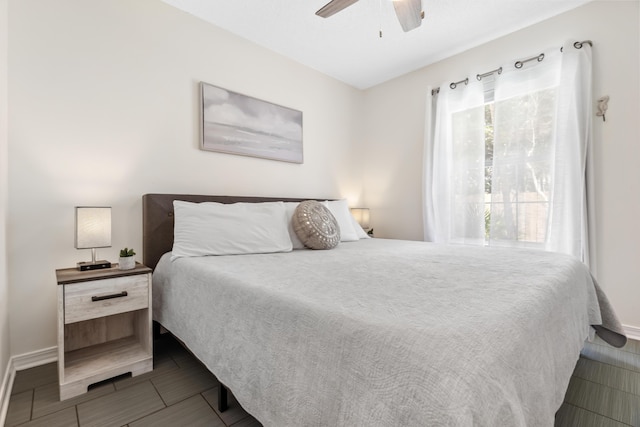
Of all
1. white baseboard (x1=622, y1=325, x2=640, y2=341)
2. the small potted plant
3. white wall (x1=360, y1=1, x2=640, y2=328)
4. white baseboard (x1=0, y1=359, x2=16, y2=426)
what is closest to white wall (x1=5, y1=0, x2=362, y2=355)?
white baseboard (x1=0, y1=359, x2=16, y2=426)

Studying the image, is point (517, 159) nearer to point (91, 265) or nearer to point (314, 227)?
point (314, 227)

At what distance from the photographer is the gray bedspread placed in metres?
0.61

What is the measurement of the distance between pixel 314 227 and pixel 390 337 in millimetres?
1636

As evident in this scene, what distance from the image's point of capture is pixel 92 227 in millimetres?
1740

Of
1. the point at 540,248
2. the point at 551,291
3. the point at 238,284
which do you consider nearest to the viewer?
the point at 551,291

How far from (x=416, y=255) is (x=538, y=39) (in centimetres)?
234

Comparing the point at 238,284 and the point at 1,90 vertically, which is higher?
the point at 1,90

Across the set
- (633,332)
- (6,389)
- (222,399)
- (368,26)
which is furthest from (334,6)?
(633,332)

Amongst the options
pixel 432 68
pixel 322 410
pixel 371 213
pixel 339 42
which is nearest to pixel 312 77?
pixel 339 42

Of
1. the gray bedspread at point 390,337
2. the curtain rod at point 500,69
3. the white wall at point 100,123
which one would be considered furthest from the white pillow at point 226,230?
the curtain rod at point 500,69

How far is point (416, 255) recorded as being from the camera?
6.23 feet

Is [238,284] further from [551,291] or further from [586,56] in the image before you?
[586,56]

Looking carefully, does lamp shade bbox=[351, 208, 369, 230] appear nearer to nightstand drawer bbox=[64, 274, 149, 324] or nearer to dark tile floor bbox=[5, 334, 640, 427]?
dark tile floor bbox=[5, 334, 640, 427]

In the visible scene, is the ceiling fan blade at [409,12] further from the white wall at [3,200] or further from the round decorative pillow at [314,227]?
the white wall at [3,200]
